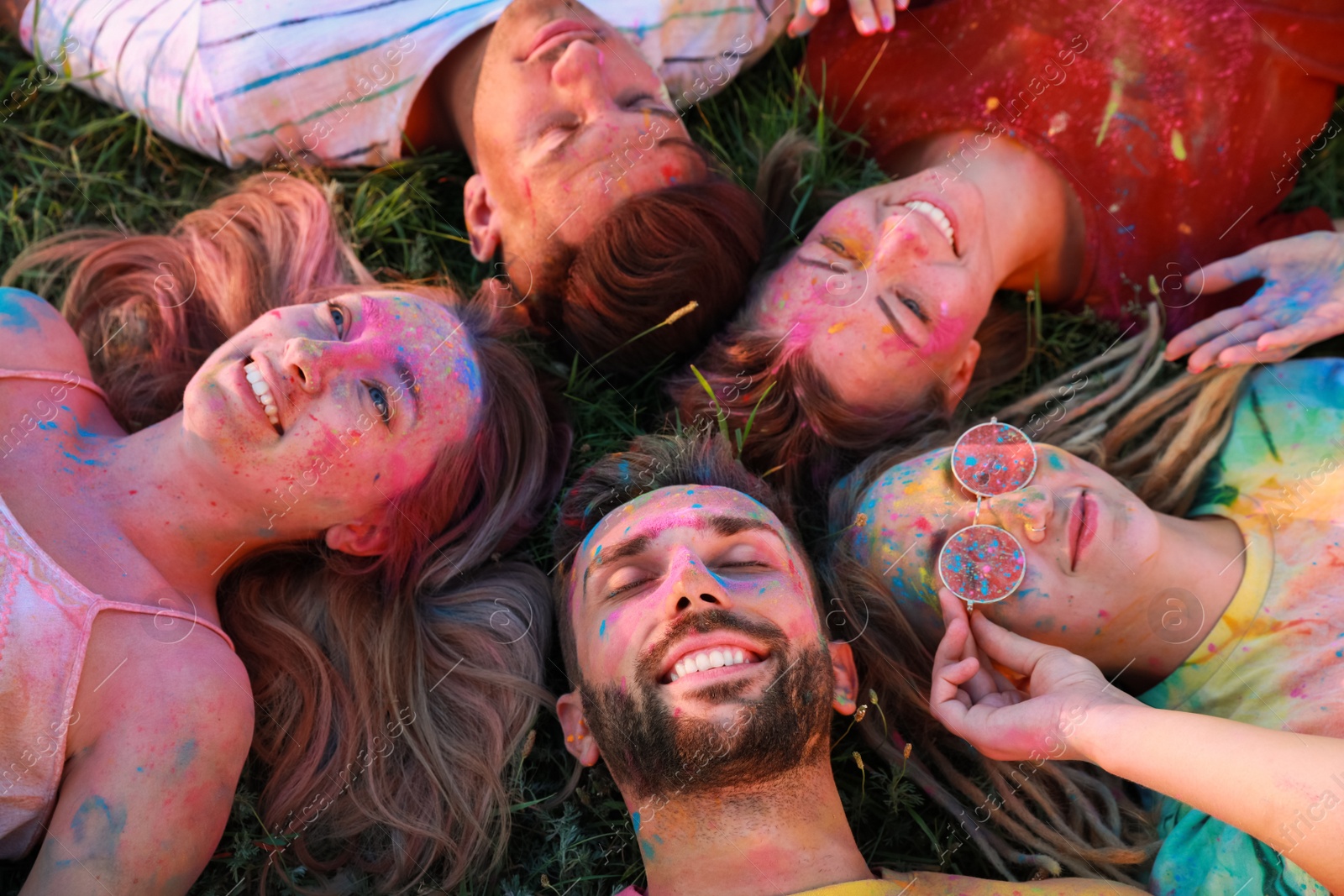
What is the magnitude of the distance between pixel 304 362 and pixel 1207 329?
291cm

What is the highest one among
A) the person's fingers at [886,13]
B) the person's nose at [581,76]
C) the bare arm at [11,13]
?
the bare arm at [11,13]

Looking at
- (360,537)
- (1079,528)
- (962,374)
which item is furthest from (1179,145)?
(360,537)

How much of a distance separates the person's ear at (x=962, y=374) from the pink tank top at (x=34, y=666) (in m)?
2.67

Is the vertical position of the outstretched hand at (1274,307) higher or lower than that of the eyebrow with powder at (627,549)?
lower

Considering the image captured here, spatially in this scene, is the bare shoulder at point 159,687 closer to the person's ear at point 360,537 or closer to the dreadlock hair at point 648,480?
the person's ear at point 360,537

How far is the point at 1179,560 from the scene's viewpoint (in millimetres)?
3088

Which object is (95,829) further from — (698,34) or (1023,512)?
(698,34)

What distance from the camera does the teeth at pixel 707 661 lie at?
8.61 ft

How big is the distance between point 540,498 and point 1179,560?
80.3 inches

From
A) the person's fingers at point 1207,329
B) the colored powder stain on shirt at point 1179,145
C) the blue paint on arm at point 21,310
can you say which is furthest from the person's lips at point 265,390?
the colored powder stain on shirt at point 1179,145

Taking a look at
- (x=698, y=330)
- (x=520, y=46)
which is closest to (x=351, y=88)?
(x=520, y=46)

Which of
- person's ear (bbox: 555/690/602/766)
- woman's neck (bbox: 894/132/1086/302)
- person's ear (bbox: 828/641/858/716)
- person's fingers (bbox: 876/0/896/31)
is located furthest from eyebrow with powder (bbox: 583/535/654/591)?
person's fingers (bbox: 876/0/896/31)

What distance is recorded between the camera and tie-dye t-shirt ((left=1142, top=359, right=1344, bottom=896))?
9.59 ft

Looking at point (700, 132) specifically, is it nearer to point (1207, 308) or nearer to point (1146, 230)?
point (1146, 230)
